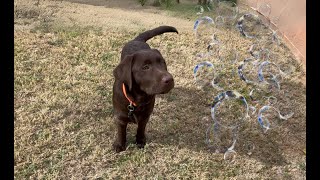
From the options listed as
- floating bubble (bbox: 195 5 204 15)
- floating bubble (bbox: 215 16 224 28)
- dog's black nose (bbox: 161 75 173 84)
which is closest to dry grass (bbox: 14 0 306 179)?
dog's black nose (bbox: 161 75 173 84)

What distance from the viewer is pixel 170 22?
916 cm

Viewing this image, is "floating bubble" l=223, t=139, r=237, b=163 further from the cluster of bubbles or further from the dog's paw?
the dog's paw

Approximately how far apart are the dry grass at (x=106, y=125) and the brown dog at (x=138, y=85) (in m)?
0.45

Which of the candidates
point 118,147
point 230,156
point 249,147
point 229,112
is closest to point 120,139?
point 118,147

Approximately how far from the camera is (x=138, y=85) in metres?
3.67

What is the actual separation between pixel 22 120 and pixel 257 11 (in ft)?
21.3

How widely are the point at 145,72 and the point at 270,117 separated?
294cm

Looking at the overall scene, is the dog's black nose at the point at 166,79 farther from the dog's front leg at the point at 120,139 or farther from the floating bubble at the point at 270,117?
the floating bubble at the point at 270,117

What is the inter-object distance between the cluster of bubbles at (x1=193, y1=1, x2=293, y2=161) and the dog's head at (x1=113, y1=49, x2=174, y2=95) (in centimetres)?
137

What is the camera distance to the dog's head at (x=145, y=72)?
3.43 meters

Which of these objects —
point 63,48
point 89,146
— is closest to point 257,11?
point 63,48

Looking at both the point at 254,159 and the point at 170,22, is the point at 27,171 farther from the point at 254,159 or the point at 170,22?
the point at 170,22

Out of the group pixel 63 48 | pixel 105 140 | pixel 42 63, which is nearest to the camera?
pixel 105 140

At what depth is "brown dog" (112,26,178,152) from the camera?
3.43m
